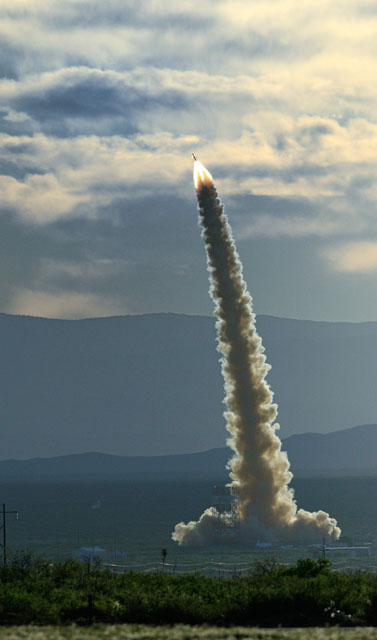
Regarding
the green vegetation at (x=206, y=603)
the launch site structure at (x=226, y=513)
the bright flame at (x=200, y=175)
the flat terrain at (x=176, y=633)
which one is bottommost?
the flat terrain at (x=176, y=633)

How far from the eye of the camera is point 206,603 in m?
43.2

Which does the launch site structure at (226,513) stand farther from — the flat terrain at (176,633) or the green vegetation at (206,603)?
the flat terrain at (176,633)

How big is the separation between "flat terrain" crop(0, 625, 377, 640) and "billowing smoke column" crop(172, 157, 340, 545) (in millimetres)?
53873

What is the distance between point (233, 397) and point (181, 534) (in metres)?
19.5

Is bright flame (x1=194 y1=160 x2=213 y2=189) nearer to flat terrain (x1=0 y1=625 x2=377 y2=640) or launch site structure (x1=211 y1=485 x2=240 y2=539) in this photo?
launch site structure (x1=211 y1=485 x2=240 y2=539)

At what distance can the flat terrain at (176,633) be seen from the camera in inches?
1316

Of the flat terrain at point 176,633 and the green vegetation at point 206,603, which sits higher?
the green vegetation at point 206,603

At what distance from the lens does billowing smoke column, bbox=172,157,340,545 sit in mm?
90438

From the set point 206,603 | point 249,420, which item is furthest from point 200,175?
point 206,603

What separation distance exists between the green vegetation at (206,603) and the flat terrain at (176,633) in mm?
2483

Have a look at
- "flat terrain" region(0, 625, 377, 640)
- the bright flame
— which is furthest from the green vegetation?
the bright flame

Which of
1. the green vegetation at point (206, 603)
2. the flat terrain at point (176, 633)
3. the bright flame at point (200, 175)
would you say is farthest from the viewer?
the bright flame at point (200, 175)

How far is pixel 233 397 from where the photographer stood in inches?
3740

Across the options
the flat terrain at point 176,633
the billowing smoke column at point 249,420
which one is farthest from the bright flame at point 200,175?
the flat terrain at point 176,633
